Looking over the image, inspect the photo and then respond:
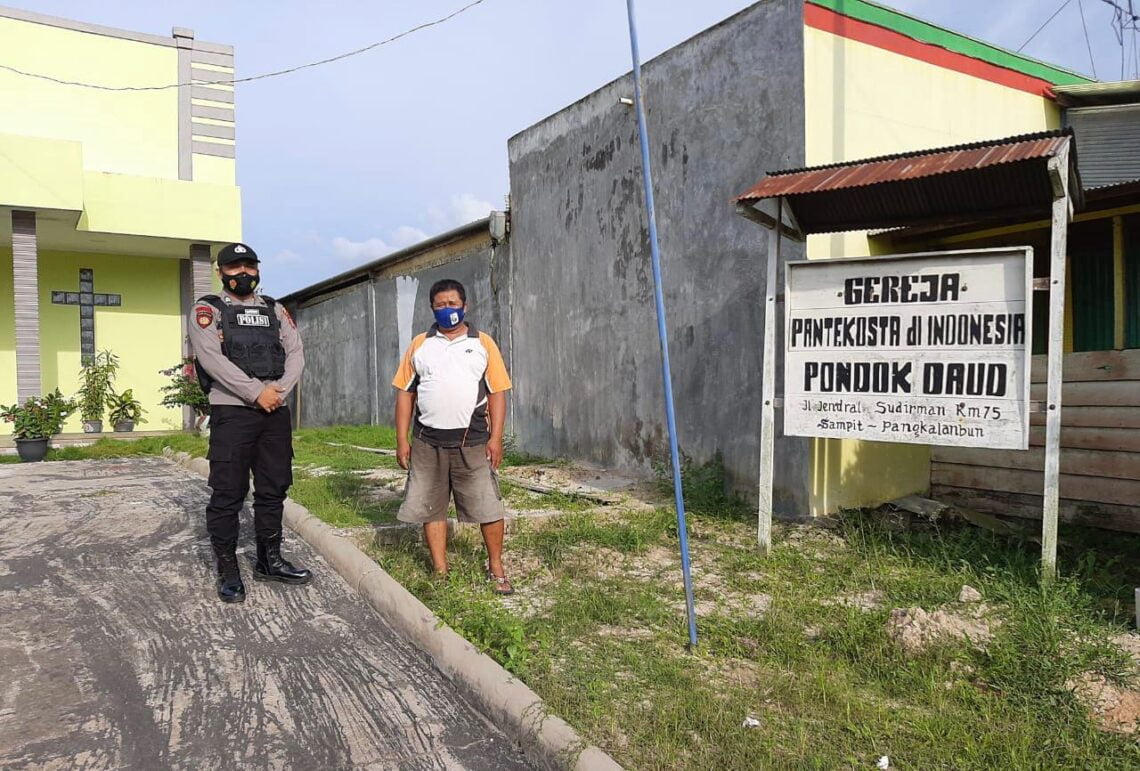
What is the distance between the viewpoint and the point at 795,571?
15.4 ft

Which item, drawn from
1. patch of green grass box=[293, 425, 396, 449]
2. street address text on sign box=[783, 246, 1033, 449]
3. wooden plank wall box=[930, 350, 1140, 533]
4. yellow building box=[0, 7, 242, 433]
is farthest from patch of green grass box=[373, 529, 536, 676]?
yellow building box=[0, 7, 242, 433]

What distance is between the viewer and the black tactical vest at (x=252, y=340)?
4.14 meters

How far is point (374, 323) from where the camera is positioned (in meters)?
14.3

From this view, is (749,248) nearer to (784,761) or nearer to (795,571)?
(795,571)

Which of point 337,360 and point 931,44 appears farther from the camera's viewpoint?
point 337,360

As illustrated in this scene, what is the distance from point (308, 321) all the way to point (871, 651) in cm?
1640

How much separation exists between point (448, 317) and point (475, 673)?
1905 millimetres

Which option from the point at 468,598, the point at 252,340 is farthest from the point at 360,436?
the point at 468,598

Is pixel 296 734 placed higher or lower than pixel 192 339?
lower

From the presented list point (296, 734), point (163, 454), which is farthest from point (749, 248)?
A: point (163, 454)

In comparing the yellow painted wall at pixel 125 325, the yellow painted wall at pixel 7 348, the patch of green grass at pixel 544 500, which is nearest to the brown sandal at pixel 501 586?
the patch of green grass at pixel 544 500

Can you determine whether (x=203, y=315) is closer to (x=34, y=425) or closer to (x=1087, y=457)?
(x=1087, y=457)

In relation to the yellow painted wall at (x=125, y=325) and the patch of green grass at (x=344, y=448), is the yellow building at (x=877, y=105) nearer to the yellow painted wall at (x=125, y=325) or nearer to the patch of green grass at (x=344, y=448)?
the patch of green grass at (x=344, y=448)

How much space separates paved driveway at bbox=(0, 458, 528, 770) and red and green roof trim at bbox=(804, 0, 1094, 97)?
5398mm
